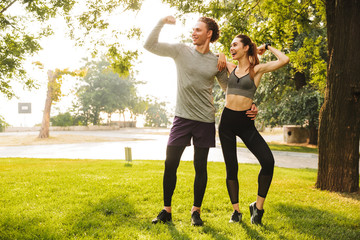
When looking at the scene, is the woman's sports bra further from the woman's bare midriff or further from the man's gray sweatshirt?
the man's gray sweatshirt

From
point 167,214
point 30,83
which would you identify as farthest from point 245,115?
point 30,83

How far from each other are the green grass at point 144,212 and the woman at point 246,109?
0.44m

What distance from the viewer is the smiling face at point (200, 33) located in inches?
131

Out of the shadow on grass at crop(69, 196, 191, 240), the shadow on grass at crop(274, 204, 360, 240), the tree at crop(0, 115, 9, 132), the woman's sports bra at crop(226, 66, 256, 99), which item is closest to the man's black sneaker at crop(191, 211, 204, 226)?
the shadow on grass at crop(69, 196, 191, 240)

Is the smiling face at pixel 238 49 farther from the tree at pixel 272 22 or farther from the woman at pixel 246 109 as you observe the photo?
the tree at pixel 272 22

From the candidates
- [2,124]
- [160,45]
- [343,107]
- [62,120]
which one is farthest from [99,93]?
[160,45]

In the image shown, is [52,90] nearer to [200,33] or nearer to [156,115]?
[200,33]

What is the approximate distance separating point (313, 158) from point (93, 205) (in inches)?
532

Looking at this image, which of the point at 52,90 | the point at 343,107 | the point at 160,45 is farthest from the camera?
the point at 52,90

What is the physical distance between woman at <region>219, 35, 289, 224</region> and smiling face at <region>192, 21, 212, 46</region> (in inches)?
13.4

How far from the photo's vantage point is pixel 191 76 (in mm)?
3324

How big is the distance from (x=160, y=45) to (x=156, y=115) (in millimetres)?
71961

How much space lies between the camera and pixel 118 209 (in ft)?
12.9

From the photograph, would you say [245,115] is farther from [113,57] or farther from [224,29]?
[113,57]
